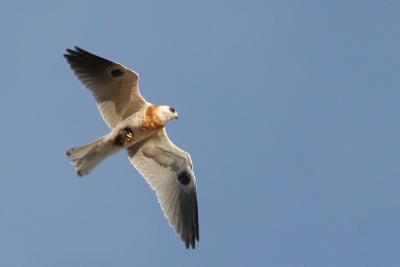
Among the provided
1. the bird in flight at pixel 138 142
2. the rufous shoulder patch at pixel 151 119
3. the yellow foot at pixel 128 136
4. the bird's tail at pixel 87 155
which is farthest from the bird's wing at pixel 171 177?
the bird's tail at pixel 87 155

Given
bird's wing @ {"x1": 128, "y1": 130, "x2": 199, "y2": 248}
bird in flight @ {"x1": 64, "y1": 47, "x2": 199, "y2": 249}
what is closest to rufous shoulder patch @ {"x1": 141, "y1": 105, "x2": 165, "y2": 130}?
bird in flight @ {"x1": 64, "y1": 47, "x2": 199, "y2": 249}

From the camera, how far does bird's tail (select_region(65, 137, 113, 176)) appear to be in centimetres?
1372

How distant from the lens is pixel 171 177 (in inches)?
588

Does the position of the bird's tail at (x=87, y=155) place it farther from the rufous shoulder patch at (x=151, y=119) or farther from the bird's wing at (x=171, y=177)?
the bird's wing at (x=171, y=177)

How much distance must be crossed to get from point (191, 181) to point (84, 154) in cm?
232

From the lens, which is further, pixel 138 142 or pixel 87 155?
pixel 138 142

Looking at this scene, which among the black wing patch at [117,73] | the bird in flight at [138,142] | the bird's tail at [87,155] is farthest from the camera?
the black wing patch at [117,73]

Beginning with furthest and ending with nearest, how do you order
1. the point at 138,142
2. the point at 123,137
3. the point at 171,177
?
the point at 171,177
the point at 138,142
the point at 123,137

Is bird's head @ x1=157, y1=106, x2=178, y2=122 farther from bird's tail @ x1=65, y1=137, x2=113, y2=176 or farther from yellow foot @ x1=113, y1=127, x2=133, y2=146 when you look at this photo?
bird's tail @ x1=65, y1=137, x2=113, y2=176

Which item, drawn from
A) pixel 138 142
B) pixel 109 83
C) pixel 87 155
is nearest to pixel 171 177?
pixel 138 142

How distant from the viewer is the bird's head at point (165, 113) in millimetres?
14172

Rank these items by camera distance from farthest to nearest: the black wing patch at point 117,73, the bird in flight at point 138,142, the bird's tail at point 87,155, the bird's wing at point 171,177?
the bird's wing at point 171,177, the black wing patch at point 117,73, the bird in flight at point 138,142, the bird's tail at point 87,155

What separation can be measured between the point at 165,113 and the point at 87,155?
164 centimetres

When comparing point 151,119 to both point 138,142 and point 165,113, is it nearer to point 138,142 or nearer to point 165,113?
point 165,113
